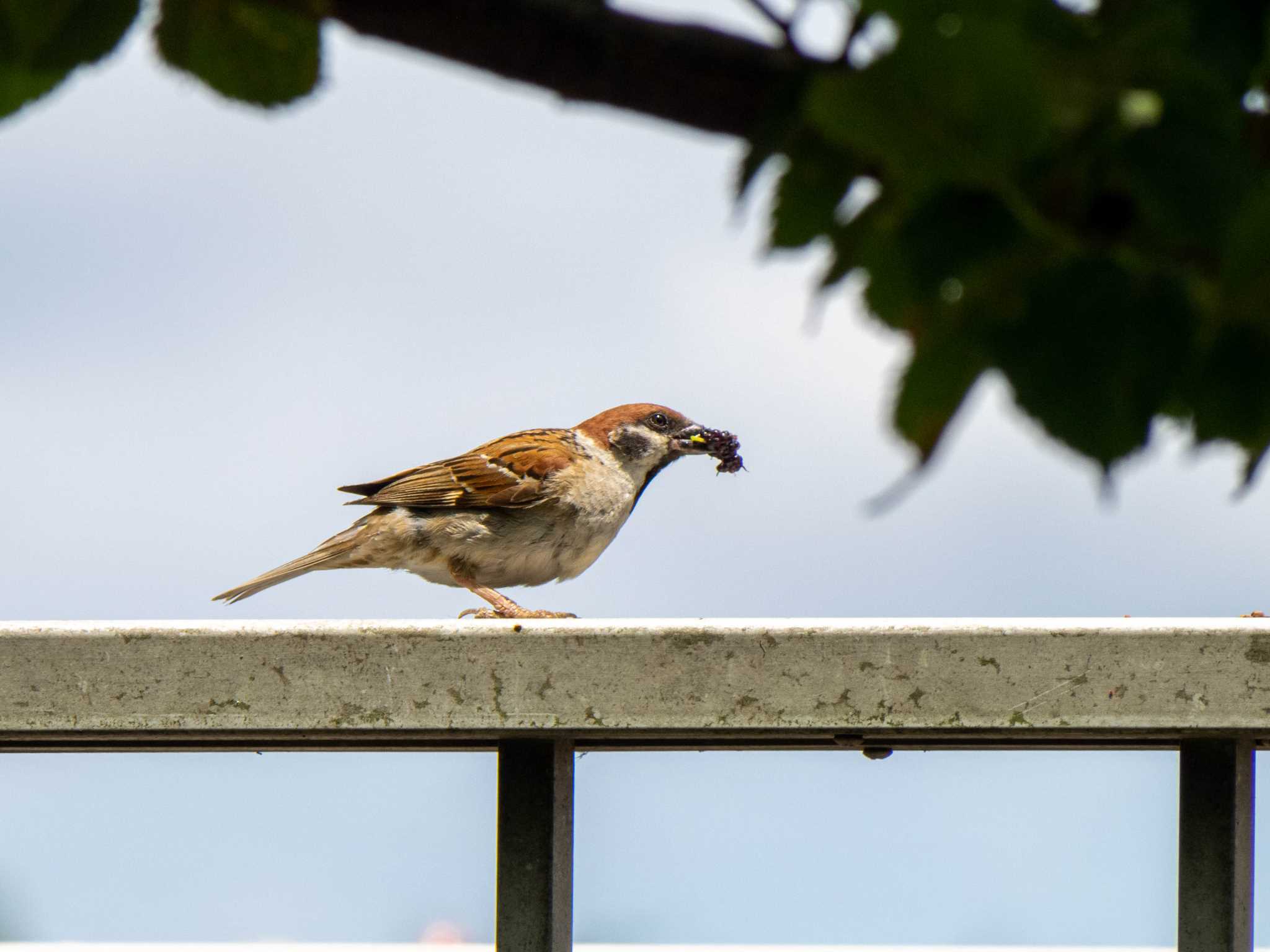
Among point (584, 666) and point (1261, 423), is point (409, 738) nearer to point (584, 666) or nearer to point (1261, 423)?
point (584, 666)

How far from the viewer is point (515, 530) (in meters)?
6.46

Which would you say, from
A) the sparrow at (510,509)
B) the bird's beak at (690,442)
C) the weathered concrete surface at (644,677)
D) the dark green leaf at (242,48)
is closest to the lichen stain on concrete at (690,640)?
the weathered concrete surface at (644,677)

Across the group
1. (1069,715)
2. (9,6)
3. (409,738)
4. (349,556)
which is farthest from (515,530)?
(9,6)

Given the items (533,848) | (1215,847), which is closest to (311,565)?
(533,848)

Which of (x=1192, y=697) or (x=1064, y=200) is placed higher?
(x=1064, y=200)

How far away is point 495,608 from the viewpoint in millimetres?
6375

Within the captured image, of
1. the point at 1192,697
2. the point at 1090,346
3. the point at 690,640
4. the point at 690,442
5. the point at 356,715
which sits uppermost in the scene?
the point at 690,442

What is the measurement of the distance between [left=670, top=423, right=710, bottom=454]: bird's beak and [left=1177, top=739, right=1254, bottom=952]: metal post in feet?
9.89

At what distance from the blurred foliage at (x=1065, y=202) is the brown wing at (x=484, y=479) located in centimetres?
561

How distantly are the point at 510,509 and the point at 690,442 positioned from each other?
1.03 m

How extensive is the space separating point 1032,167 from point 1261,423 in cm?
24

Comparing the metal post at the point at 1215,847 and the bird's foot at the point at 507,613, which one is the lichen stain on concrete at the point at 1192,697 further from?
the bird's foot at the point at 507,613

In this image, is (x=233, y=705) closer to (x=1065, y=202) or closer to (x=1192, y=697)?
(x=1192, y=697)

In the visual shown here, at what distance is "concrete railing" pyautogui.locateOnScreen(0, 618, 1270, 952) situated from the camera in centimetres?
384
